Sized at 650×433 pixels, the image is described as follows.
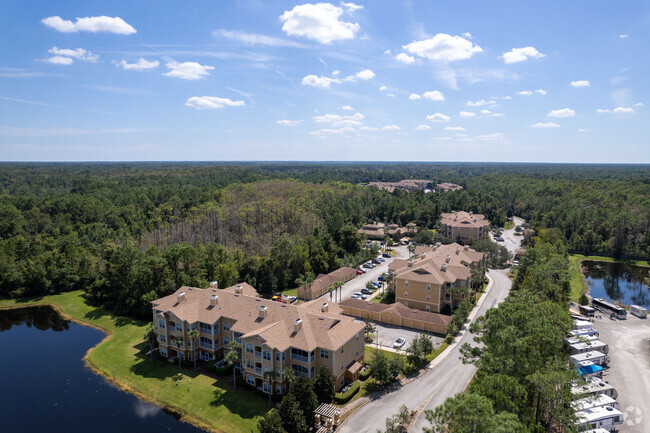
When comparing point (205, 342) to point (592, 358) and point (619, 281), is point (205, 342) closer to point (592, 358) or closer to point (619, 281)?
point (592, 358)

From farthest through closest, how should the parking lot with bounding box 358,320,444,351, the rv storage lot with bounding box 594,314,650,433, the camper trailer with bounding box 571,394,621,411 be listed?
1. the parking lot with bounding box 358,320,444,351
2. the rv storage lot with bounding box 594,314,650,433
3. the camper trailer with bounding box 571,394,621,411

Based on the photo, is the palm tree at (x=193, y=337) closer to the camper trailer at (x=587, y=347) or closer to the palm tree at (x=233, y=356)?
the palm tree at (x=233, y=356)

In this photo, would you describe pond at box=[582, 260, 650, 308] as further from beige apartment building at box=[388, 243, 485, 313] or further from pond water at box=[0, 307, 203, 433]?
pond water at box=[0, 307, 203, 433]

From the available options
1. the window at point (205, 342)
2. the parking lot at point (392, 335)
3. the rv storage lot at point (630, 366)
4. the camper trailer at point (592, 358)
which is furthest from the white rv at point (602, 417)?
the window at point (205, 342)

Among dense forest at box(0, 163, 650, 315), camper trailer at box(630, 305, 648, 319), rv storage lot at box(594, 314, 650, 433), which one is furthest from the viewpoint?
dense forest at box(0, 163, 650, 315)

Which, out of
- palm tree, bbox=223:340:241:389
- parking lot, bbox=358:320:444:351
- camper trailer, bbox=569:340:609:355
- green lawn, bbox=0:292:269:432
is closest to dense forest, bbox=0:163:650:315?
green lawn, bbox=0:292:269:432

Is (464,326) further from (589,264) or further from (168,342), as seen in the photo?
(589,264)
